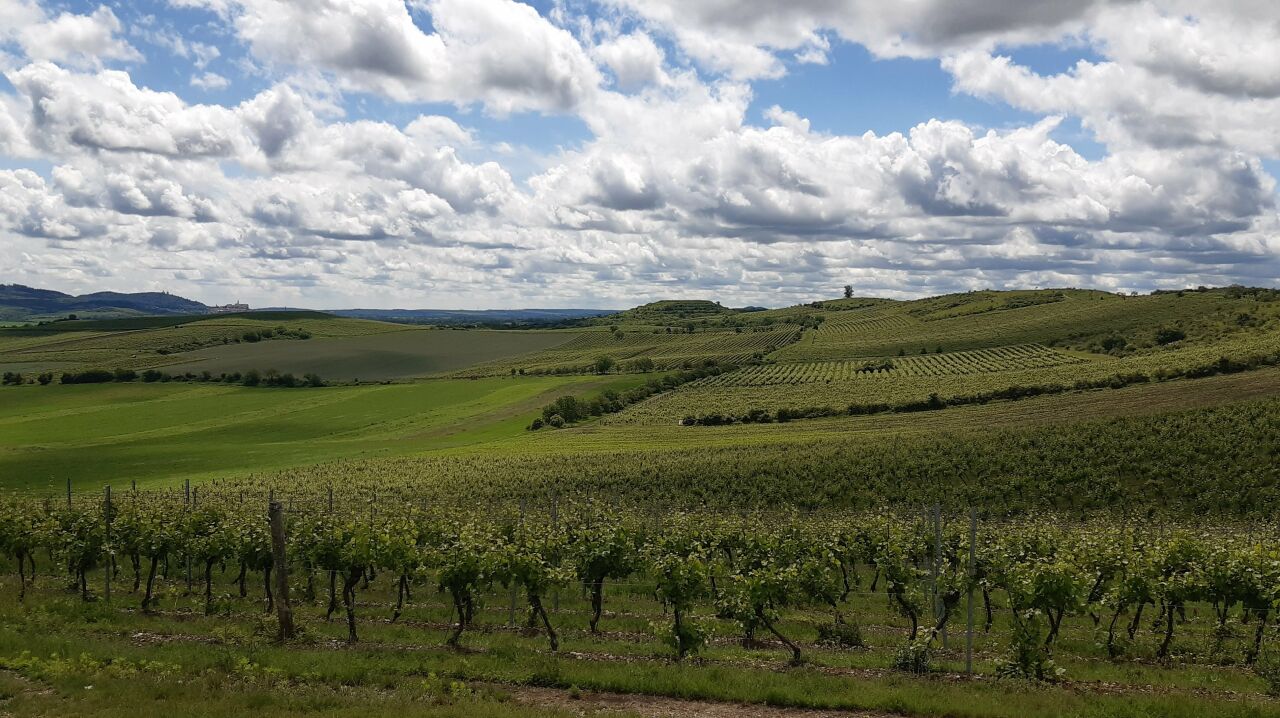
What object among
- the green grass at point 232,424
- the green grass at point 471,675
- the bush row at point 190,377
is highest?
the bush row at point 190,377

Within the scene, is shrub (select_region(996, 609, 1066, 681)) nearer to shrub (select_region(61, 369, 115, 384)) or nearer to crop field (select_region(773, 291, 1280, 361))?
crop field (select_region(773, 291, 1280, 361))

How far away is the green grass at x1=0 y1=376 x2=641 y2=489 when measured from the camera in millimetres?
72562

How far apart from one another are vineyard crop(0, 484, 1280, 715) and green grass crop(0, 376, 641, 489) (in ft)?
159

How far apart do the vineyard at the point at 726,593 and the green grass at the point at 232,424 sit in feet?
159

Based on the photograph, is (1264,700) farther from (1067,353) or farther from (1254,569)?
(1067,353)

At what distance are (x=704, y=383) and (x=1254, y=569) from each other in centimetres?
12512

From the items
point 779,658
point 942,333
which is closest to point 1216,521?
point 779,658

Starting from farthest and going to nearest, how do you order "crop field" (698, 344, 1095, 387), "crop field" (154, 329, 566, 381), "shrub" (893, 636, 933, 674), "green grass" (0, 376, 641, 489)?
"crop field" (154, 329, 566, 381), "crop field" (698, 344, 1095, 387), "green grass" (0, 376, 641, 489), "shrub" (893, 636, 933, 674)

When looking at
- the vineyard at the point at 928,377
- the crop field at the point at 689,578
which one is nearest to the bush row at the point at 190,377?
the crop field at the point at 689,578

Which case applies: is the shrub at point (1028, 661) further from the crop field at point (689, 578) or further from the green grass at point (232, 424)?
the green grass at point (232, 424)

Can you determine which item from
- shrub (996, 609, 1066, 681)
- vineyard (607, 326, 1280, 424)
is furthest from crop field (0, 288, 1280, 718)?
vineyard (607, 326, 1280, 424)

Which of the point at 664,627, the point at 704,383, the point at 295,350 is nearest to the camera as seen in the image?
the point at 664,627

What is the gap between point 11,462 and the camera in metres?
69.9

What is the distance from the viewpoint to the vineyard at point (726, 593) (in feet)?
56.2
